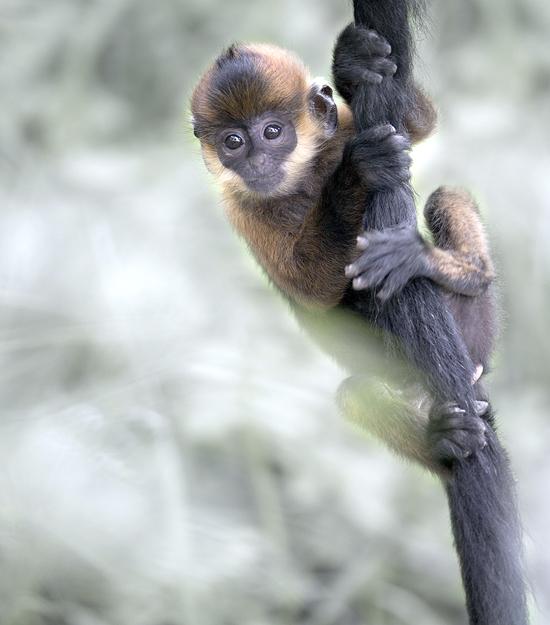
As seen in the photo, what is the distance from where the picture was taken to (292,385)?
5.61m

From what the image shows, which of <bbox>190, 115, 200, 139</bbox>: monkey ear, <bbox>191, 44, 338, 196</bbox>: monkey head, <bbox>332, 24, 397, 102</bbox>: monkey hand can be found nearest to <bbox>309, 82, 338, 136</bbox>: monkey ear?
<bbox>191, 44, 338, 196</bbox>: monkey head

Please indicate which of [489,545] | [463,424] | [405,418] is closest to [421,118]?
[405,418]

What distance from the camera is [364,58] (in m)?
2.95

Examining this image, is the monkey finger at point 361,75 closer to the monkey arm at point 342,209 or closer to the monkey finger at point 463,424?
the monkey arm at point 342,209

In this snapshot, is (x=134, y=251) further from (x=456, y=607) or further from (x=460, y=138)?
(x=456, y=607)

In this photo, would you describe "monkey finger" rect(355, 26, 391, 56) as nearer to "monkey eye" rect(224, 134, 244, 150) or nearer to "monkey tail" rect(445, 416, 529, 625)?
"monkey eye" rect(224, 134, 244, 150)

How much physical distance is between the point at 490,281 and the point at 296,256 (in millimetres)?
576

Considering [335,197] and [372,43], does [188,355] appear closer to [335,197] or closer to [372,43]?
[335,197]

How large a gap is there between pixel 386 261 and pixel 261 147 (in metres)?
0.82

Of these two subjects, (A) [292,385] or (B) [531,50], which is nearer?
(A) [292,385]

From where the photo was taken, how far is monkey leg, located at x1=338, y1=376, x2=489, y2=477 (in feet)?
10.2

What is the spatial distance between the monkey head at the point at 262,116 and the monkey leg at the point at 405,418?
2.21 feet

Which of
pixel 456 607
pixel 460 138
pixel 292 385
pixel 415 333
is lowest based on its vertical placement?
pixel 415 333

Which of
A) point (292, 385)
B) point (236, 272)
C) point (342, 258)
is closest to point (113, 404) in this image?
point (292, 385)
